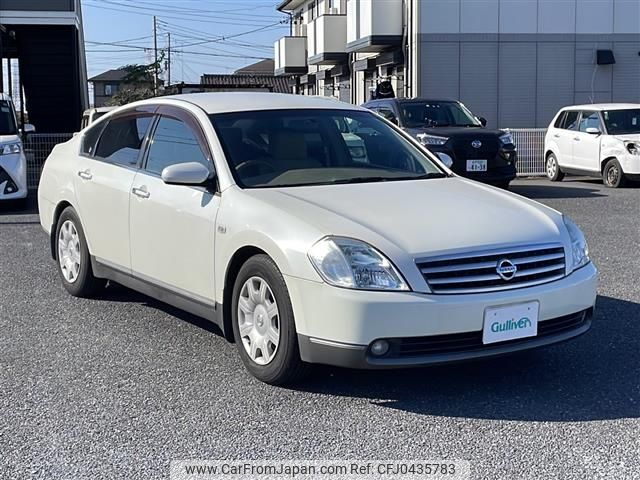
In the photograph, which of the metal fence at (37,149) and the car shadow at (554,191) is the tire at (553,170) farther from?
the metal fence at (37,149)

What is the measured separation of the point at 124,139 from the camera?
619 centimetres

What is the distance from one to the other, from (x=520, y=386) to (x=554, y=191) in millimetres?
10432

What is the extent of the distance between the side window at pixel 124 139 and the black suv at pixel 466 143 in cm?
688

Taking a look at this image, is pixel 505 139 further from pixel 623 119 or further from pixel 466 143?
pixel 623 119

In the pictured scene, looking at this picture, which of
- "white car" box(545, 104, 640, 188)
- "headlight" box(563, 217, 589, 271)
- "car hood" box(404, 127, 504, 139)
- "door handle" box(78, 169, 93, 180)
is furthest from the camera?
"white car" box(545, 104, 640, 188)

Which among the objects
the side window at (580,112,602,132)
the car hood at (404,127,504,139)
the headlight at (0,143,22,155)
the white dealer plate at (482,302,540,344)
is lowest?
the white dealer plate at (482,302,540,344)

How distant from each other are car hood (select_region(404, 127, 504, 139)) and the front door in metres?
7.78

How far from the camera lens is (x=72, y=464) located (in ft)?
11.9

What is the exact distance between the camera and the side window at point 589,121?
15.2m

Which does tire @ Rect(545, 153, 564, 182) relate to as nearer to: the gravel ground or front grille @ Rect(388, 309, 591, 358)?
the gravel ground

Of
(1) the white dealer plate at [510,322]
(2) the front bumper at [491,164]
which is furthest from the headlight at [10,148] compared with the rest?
(1) the white dealer plate at [510,322]

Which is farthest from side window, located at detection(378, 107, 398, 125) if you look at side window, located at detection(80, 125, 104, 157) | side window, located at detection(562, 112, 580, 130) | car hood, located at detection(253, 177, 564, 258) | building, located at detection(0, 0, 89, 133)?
building, located at detection(0, 0, 89, 133)

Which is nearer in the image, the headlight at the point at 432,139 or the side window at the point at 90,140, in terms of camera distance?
the side window at the point at 90,140

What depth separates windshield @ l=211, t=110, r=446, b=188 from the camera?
16.8ft
